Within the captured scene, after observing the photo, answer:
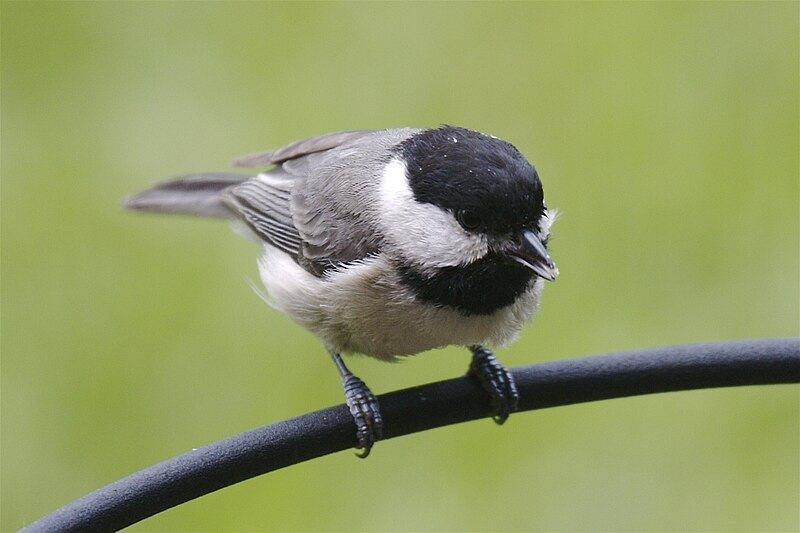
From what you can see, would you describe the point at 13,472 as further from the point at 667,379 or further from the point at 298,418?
the point at 667,379

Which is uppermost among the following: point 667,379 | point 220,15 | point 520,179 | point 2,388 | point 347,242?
point 220,15

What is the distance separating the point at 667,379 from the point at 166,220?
192 centimetres

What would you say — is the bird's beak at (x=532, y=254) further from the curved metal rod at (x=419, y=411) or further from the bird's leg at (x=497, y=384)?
the bird's leg at (x=497, y=384)

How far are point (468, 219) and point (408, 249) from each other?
0.18 m

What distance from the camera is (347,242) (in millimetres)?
2135

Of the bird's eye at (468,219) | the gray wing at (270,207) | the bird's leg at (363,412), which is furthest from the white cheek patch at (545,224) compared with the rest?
the gray wing at (270,207)

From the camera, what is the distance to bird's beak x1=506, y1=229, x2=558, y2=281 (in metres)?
1.76

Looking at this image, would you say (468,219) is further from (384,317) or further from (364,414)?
(364,414)

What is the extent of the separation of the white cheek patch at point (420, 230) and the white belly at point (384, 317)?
7 centimetres

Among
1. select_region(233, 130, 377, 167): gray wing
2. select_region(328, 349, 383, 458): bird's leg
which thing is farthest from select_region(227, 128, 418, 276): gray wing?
select_region(328, 349, 383, 458): bird's leg

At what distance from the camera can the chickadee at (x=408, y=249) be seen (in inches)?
70.6

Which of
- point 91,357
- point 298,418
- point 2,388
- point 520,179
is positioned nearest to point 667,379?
point 520,179

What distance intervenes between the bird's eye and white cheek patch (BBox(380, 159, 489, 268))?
0.01 meters

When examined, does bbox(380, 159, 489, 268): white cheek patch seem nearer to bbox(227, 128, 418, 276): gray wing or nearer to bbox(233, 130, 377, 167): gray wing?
bbox(227, 128, 418, 276): gray wing
